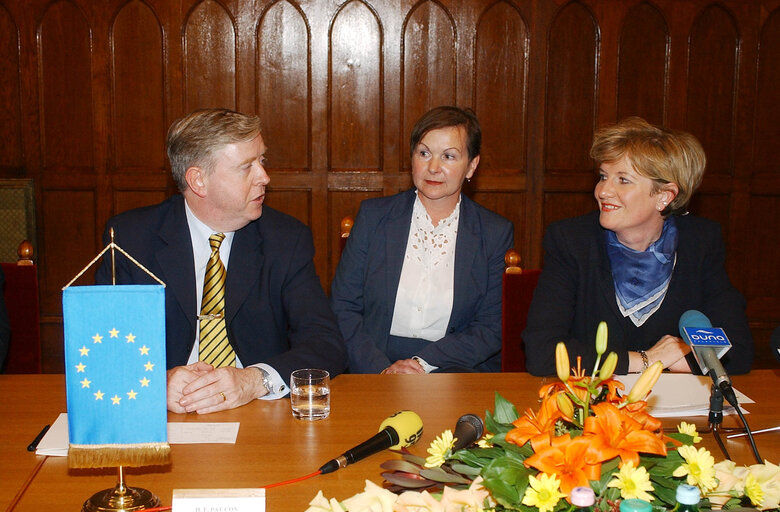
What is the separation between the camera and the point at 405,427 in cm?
177

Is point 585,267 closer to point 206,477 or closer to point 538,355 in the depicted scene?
point 538,355

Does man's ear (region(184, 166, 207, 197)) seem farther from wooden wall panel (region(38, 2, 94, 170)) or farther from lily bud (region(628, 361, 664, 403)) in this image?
wooden wall panel (region(38, 2, 94, 170))

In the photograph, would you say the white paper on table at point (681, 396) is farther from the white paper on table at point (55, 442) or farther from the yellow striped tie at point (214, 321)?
the white paper on table at point (55, 442)

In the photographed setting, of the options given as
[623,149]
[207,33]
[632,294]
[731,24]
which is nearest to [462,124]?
[623,149]

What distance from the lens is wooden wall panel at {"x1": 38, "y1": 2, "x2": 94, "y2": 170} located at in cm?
518

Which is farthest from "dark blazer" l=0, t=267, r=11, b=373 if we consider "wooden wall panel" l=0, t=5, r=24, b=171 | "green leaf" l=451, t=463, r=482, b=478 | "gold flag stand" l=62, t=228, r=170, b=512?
"wooden wall panel" l=0, t=5, r=24, b=171

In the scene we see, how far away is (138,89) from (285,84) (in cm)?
96

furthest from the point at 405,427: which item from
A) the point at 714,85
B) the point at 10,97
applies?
the point at 714,85

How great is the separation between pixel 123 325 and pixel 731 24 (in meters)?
5.22

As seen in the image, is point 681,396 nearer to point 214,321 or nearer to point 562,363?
point 562,363

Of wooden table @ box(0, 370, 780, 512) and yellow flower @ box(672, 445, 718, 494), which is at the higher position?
yellow flower @ box(672, 445, 718, 494)

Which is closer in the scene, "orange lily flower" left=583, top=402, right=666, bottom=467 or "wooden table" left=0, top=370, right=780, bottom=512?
"orange lily flower" left=583, top=402, right=666, bottom=467

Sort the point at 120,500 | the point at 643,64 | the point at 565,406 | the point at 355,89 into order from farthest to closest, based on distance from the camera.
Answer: the point at 643,64, the point at 355,89, the point at 120,500, the point at 565,406

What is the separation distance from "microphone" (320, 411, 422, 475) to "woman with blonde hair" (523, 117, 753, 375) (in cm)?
89
